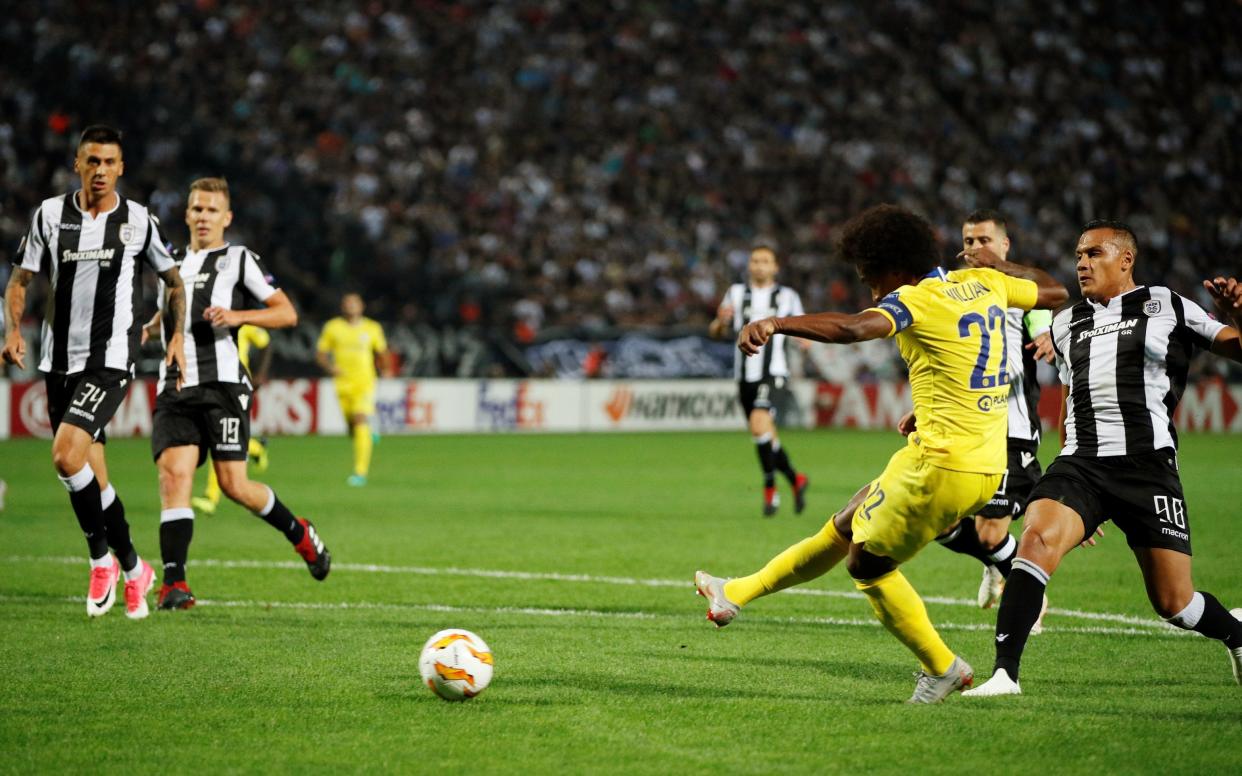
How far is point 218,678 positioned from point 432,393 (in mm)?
21883

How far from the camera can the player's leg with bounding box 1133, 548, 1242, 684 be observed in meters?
6.01

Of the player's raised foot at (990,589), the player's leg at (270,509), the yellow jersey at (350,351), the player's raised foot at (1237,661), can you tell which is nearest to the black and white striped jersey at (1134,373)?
the player's raised foot at (1237,661)

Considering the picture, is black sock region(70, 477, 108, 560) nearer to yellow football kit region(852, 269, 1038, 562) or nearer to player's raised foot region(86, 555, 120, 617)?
player's raised foot region(86, 555, 120, 617)

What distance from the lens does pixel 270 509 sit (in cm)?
855

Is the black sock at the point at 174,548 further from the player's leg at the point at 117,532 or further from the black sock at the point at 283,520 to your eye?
the black sock at the point at 283,520

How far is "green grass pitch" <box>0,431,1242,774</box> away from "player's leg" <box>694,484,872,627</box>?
0.34m

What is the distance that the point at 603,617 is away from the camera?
8.09 m

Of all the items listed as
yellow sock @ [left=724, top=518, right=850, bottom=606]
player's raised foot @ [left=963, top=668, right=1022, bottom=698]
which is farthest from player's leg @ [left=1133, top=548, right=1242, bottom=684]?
yellow sock @ [left=724, top=518, right=850, bottom=606]

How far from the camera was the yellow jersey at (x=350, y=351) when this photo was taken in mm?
18844

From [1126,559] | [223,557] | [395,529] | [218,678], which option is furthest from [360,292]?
[218,678]

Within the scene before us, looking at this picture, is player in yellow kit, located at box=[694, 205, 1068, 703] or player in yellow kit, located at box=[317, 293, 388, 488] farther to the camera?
player in yellow kit, located at box=[317, 293, 388, 488]

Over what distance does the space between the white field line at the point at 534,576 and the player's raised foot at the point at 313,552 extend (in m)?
1.15

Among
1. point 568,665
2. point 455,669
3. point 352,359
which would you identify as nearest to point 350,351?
point 352,359

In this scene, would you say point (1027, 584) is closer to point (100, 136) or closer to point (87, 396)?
point (87, 396)
